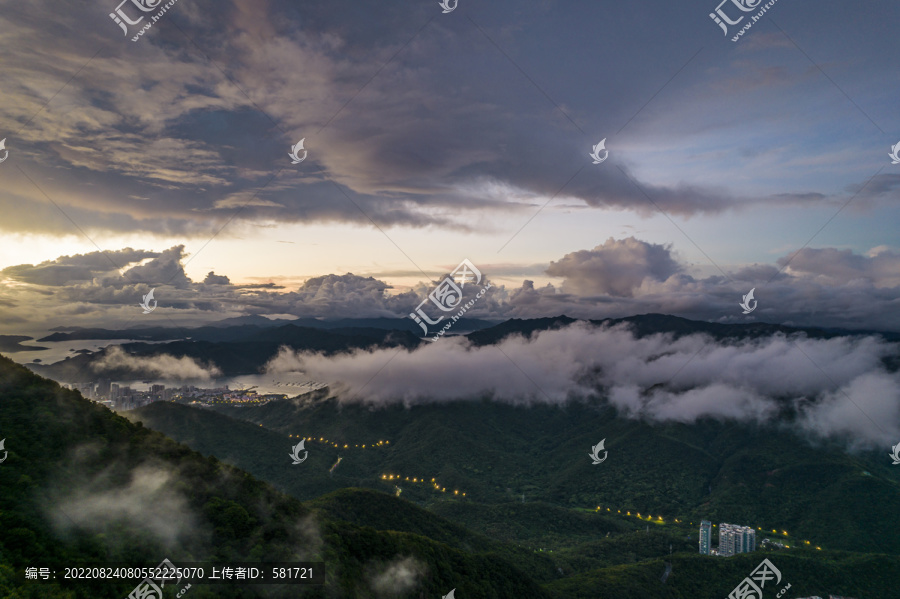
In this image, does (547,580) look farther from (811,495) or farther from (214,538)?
(811,495)

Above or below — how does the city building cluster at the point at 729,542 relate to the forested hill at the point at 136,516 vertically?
below

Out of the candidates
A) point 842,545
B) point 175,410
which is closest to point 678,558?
point 842,545

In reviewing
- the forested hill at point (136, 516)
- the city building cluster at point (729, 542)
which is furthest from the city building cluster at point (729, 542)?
the forested hill at point (136, 516)

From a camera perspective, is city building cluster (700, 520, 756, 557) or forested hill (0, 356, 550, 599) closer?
forested hill (0, 356, 550, 599)

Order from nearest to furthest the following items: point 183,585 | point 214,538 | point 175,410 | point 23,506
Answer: point 23,506, point 183,585, point 214,538, point 175,410

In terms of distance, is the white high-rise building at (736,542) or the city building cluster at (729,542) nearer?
the white high-rise building at (736,542)

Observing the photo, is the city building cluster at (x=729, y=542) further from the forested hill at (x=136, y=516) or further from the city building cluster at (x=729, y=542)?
the forested hill at (x=136, y=516)

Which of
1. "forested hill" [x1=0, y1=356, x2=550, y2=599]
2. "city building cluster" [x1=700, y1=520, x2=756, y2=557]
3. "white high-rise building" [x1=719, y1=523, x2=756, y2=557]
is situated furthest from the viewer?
"city building cluster" [x1=700, y1=520, x2=756, y2=557]

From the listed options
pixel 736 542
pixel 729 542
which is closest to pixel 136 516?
pixel 729 542

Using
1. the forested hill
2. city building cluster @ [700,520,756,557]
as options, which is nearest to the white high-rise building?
city building cluster @ [700,520,756,557]

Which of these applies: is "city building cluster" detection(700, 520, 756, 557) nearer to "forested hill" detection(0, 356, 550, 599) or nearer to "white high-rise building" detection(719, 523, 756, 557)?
"white high-rise building" detection(719, 523, 756, 557)

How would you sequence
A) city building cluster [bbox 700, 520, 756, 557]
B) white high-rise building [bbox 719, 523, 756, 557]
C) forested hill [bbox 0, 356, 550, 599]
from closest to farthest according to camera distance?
forested hill [bbox 0, 356, 550, 599], white high-rise building [bbox 719, 523, 756, 557], city building cluster [bbox 700, 520, 756, 557]
